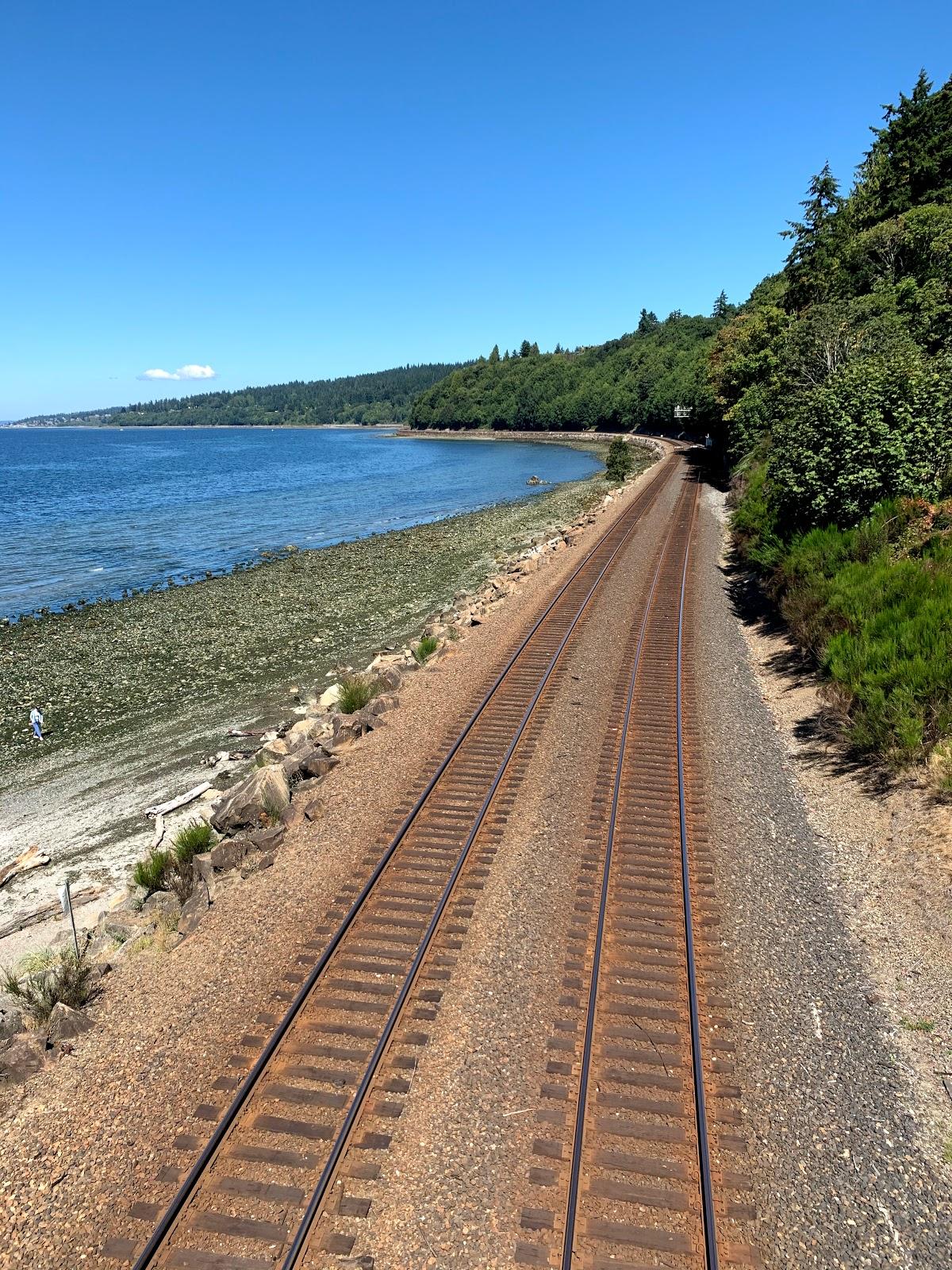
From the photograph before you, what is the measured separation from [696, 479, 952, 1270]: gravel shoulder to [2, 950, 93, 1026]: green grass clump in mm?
7478

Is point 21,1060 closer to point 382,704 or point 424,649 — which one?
point 382,704

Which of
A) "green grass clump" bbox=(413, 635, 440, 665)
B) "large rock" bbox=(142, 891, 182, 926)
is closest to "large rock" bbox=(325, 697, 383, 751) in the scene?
"green grass clump" bbox=(413, 635, 440, 665)

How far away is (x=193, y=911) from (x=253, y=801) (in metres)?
2.91

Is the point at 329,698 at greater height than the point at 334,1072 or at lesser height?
greater

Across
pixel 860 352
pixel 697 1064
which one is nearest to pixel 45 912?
pixel 697 1064

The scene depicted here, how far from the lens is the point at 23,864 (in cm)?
1370

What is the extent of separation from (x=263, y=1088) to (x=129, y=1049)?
1771 mm

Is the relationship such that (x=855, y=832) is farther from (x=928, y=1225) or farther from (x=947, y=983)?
(x=928, y=1225)

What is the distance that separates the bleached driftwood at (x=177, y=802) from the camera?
15.1 metres

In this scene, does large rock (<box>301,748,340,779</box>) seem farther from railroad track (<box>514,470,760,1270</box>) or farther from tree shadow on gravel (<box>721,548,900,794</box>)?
tree shadow on gravel (<box>721,548,900,794</box>)

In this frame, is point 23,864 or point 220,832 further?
point 23,864

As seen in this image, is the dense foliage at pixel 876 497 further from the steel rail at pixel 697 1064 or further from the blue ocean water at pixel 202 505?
the blue ocean water at pixel 202 505

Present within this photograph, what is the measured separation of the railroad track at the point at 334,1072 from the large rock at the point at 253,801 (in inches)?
108

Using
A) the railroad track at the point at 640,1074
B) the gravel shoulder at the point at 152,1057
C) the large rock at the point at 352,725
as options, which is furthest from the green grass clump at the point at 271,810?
the railroad track at the point at 640,1074
